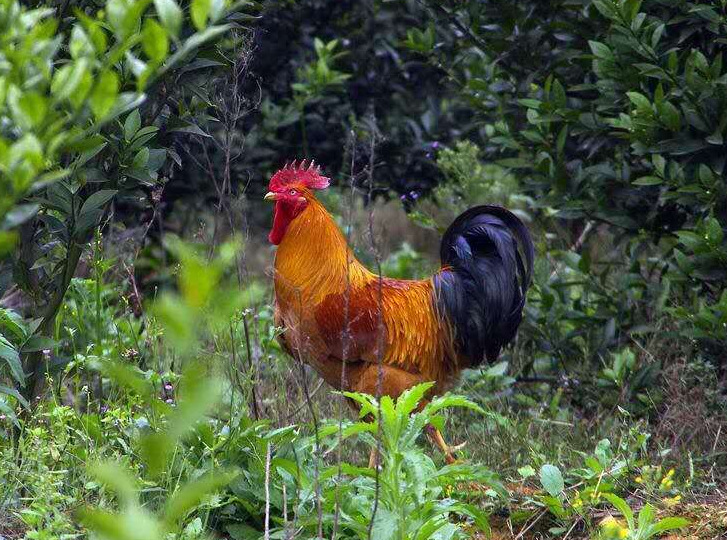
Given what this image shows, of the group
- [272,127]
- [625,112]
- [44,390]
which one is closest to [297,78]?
[272,127]

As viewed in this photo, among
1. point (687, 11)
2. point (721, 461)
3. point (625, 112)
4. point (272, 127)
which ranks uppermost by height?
point (687, 11)

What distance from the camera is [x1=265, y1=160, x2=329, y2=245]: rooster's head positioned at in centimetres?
466

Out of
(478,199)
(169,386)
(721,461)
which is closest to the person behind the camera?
(169,386)

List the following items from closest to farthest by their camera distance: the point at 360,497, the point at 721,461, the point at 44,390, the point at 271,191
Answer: the point at 360,497 < the point at 44,390 < the point at 721,461 < the point at 271,191

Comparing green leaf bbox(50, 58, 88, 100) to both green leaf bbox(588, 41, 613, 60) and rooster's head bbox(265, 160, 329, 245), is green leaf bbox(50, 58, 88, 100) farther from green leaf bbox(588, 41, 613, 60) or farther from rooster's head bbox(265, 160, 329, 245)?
green leaf bbox(588, 41, 613, 60)

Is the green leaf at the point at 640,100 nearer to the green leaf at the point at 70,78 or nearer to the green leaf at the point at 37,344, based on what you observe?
the green leaf at the point at 37,344

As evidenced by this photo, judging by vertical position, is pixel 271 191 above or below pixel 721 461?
above

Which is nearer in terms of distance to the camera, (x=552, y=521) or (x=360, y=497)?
(x=360, y=497)

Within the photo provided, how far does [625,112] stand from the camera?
187 inches

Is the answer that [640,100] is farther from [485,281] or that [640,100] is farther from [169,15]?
[169,15]

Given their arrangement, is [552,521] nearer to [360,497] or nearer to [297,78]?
[360,497]

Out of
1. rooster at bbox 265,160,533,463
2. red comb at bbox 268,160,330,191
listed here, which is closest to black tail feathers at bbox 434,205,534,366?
rooster at bbox 265,160,533,463

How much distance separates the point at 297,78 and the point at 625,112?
8.93ft

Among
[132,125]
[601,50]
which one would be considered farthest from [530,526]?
[601,50]
